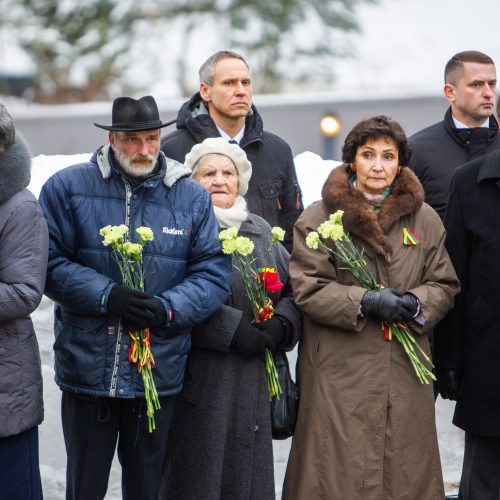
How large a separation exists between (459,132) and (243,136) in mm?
1124

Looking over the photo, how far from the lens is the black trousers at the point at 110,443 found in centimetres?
436

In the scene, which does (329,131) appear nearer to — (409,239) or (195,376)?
(409,239)

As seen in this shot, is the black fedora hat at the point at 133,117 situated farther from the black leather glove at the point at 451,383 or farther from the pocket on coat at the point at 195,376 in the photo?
the black leather glove at the point at 451,383

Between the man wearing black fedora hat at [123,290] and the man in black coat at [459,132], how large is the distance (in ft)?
4.88

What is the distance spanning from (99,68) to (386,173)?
16680mm

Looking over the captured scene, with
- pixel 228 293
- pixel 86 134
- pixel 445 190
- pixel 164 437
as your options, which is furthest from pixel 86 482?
pixel 86 134

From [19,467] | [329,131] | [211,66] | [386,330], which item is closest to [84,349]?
[19,467]

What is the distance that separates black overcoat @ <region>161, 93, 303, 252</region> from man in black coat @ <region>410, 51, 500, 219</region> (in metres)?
0.66

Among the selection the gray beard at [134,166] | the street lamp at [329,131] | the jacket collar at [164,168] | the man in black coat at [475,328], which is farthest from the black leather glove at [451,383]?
the street lamp at [329,131]

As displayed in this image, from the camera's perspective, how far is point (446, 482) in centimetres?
593

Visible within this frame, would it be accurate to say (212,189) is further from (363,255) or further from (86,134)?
(86,134)

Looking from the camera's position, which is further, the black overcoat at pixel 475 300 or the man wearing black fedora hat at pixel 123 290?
the black overcoat at pixel 475 300

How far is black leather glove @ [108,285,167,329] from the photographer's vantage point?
417 cm

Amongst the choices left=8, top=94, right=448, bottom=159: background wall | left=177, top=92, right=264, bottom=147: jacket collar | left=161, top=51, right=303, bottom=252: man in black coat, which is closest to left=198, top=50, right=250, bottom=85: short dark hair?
left=161, top=51, right=303, bottom=252: man in black coat
